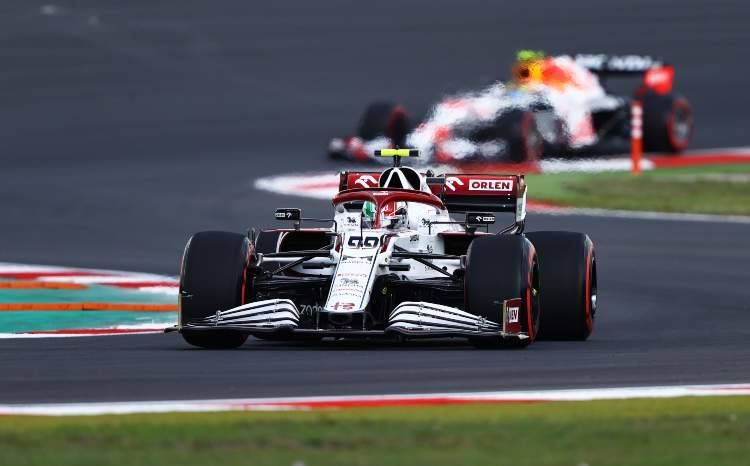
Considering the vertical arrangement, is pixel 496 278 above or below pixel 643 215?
above

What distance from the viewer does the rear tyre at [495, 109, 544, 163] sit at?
2520cm

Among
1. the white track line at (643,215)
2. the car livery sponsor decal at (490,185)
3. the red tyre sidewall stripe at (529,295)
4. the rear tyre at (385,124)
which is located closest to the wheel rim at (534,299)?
the red tyre sidewall stripe at (529,295)

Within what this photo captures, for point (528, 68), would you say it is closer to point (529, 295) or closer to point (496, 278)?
point (529, 295)

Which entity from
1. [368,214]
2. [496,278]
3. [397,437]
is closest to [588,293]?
[496,278]

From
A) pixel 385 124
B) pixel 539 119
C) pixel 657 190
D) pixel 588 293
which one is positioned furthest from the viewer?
pixel 385 124

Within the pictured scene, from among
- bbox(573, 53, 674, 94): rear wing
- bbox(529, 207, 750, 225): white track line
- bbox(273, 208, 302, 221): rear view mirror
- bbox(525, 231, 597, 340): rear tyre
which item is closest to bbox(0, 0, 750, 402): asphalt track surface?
bbox(525, 231, 597, 340): rear tyre

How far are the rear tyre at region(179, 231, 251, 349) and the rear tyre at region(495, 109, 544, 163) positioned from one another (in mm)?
13368

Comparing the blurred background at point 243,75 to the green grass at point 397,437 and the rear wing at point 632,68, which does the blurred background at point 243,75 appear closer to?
the rear wing at point 632,68

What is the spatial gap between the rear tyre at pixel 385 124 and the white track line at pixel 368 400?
18797 mm

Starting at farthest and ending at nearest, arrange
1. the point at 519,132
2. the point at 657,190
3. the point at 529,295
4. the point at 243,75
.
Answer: the point at 243,75, the point at 519,132, the point at 657,190, the point at 529,295

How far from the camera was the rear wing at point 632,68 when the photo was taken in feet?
96.3

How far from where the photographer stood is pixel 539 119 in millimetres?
Answer: 26078

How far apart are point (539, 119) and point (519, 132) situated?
0.75 m

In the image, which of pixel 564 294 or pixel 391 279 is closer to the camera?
pixel 391 279
